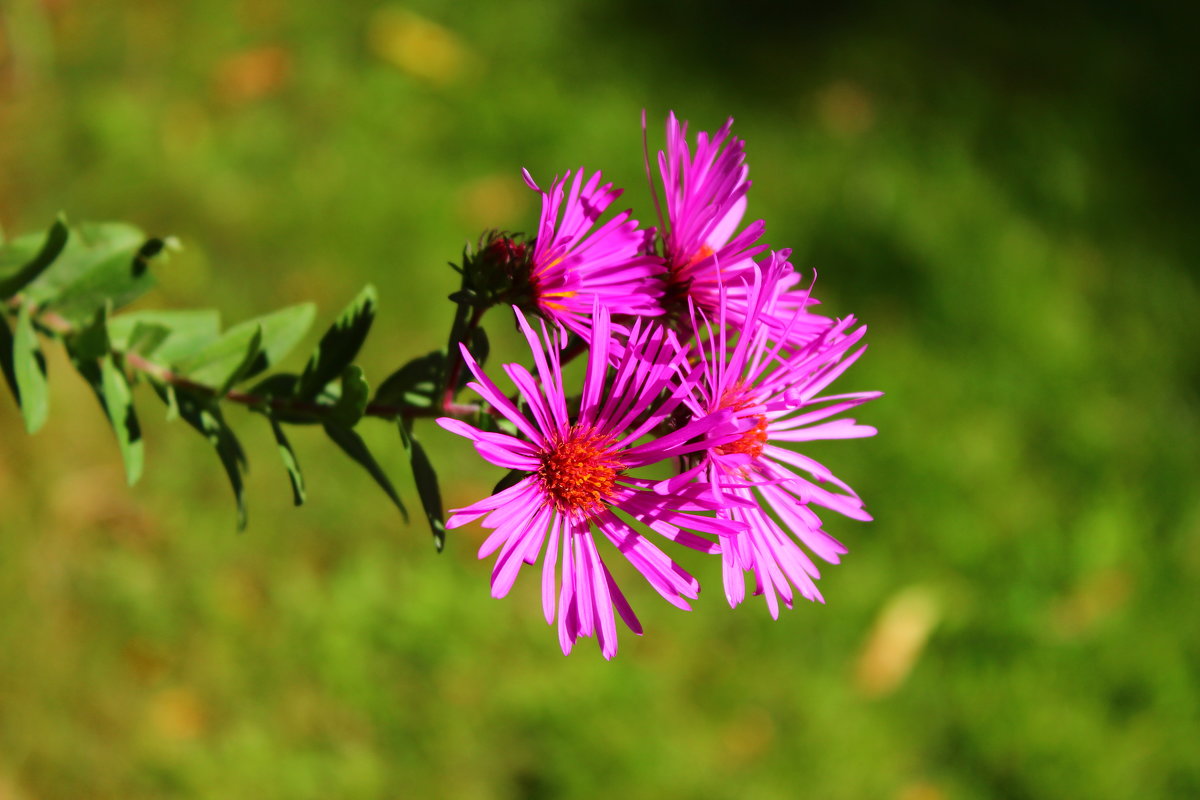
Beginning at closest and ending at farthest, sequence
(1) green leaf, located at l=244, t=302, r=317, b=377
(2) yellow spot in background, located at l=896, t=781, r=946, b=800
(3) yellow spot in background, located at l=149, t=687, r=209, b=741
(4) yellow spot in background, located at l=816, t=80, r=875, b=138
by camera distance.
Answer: (1) green leaf, located at l=244, t=302, r=317, b=377, (3) yellow spot in background, located at l=149, t=687, r=209, b=741, (2) yellow spot in background, located at l=896, t=781, r=946, b=800, (4) yellow spot in background, located at l=816, t=80, r=875, b=138

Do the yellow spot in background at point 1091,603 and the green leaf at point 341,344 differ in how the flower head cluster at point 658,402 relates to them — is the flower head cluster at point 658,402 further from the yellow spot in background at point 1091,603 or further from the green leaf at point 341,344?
the yellow spot in background at point 1091,603

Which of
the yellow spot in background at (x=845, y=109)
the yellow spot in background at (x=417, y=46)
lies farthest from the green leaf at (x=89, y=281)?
the yellow spot in background at (x=845, y=109)

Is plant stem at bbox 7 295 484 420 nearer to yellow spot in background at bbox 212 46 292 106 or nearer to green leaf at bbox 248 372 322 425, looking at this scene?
green leaf at bbox 248 372 322 425

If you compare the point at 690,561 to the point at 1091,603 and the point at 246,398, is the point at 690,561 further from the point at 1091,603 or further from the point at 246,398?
the point at 246,398

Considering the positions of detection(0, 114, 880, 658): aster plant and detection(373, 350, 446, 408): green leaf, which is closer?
detection(0, 114, 880, 658): aster plant

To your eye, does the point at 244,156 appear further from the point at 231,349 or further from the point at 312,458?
the point at 231,349

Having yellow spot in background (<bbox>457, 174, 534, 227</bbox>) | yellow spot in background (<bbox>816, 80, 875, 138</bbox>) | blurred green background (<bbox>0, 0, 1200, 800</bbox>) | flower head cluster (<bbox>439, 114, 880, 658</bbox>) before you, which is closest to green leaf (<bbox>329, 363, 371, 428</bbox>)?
flower head cluster (<bbox>439, 114, 880, 658</bbox>)

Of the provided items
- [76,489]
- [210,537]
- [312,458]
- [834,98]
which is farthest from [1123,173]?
[76,489]
